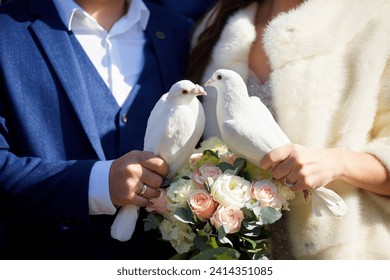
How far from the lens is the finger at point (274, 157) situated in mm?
1640

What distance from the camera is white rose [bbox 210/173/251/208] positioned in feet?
5.37

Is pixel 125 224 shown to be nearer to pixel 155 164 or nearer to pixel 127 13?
pixel 155 164

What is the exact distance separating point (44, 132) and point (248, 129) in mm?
685

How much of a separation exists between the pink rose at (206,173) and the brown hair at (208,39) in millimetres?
499

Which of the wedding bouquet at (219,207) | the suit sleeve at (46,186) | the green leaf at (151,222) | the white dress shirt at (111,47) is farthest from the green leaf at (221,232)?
the white dress shirt at (111,47)

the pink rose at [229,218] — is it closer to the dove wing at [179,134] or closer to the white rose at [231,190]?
the white rose at [231,190]

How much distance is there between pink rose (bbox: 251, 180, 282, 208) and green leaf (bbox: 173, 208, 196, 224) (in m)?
0.17

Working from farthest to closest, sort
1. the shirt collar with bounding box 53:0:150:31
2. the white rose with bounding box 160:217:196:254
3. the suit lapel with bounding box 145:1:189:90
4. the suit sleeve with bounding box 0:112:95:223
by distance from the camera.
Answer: the suit lapel with bounding box 145:1:189:90, the shirt collar with bounding box 53:0:150:31, the suit sleeve with bounding box 0:112:95:223, the white rose with bounding box 160:217:196:254

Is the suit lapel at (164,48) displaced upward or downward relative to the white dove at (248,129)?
downward

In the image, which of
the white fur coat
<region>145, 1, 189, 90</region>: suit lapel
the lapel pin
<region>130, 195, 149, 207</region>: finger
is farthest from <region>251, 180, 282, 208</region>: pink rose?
the lapel pin

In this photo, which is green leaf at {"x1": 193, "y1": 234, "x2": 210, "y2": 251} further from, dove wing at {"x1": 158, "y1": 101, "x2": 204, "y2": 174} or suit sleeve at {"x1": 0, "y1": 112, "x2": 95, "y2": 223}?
suit sleeve at {"x1": 0, "y1": 112, "x2": 95, "y2": 223}

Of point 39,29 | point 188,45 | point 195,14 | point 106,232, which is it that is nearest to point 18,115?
point 39,29

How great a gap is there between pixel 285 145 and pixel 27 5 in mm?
1026
